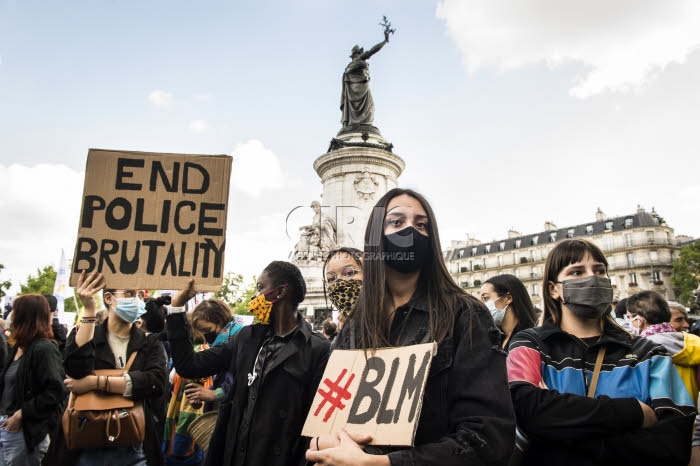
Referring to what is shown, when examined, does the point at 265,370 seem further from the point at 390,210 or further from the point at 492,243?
the point at 492,243

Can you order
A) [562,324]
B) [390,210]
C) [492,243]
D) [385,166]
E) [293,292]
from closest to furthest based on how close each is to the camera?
[390,210] → [562,324] → [293,292] → [385,166] → [492,243]

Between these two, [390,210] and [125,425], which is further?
[125,425]

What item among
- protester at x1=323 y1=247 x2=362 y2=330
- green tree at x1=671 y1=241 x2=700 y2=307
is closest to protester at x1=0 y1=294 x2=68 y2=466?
protester at x1=323 y1=247 x2=362 y2=330

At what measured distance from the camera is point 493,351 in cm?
186

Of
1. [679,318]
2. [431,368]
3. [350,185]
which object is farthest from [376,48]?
[431,368]

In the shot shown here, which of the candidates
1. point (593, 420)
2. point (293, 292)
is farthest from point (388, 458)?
point (293, 292)

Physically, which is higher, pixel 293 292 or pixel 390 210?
pixel 390 210

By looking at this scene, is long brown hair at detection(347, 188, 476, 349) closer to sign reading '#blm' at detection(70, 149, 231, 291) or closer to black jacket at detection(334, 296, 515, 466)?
black jacket at detection(334, 296, 515, 466)

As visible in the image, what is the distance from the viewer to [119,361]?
12.6 feet

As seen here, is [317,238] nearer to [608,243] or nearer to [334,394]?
[334,394]

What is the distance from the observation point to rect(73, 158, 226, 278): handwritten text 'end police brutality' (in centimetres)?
313

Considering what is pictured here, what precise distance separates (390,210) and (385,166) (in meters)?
15.2

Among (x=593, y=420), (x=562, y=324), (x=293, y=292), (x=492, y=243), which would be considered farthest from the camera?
(x=492, y=243)

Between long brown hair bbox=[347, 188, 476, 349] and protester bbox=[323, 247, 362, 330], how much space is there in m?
1.18
